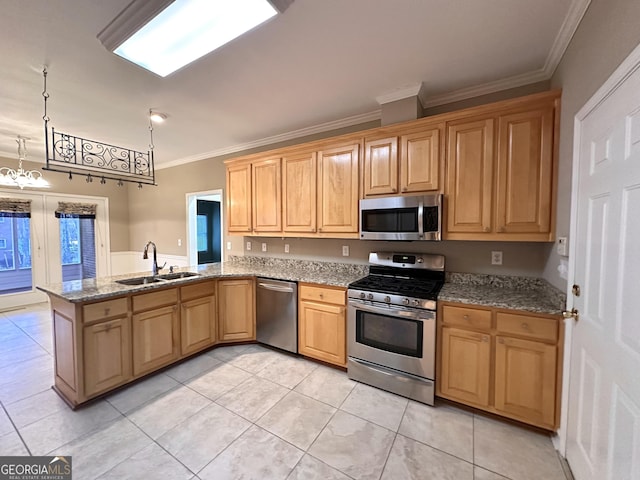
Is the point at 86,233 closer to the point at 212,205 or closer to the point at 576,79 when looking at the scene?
the point at 212,205

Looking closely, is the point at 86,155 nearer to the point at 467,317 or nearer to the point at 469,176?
the point at 469,176

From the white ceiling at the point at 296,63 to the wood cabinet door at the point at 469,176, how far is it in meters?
0.51

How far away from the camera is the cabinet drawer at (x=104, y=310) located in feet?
6.59

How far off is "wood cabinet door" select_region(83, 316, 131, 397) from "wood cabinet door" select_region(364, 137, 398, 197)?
2501mm

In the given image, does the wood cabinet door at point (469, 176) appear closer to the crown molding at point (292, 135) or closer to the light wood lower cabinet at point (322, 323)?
the crown molding at point (292, 135)

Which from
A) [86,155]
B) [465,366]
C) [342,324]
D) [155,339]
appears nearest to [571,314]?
[465,366]

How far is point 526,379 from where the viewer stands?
1795 mm

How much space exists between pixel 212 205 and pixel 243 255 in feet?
7.70

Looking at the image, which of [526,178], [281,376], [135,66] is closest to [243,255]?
[281,376]

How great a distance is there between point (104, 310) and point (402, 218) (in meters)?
2.60

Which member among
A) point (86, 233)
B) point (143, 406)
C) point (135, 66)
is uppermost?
point (135, 66)

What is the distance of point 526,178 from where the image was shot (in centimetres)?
195

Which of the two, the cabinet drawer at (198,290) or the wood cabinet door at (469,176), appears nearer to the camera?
the wood cabinet door at (469,176)

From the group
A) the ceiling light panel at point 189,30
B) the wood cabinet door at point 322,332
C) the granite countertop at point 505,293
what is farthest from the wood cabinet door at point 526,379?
the ceiling light panel at point 189,30
